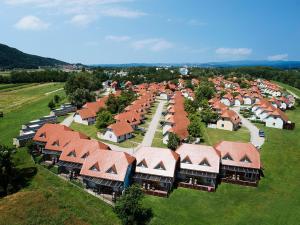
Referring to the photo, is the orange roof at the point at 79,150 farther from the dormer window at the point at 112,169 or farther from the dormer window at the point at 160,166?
the dormer window at the point at 160,166

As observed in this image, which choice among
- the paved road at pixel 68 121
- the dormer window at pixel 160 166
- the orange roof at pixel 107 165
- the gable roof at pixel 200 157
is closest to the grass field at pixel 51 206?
the orange roof at pixel 107 165

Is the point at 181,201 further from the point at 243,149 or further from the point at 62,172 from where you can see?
the point at 62,172

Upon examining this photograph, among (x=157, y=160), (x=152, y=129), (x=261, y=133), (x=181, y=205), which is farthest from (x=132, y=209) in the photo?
(x=261, y=133)

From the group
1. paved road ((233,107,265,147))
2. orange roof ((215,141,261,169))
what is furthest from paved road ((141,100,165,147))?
paved road ((233,107,265,147))

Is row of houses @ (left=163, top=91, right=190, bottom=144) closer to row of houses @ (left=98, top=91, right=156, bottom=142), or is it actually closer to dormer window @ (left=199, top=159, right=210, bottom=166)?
row of houses @ (left=98, top=91, right=156, bottom=142)

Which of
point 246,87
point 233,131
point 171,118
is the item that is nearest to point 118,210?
point 171,118

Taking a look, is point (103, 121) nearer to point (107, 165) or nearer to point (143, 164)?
point (107, 165)
